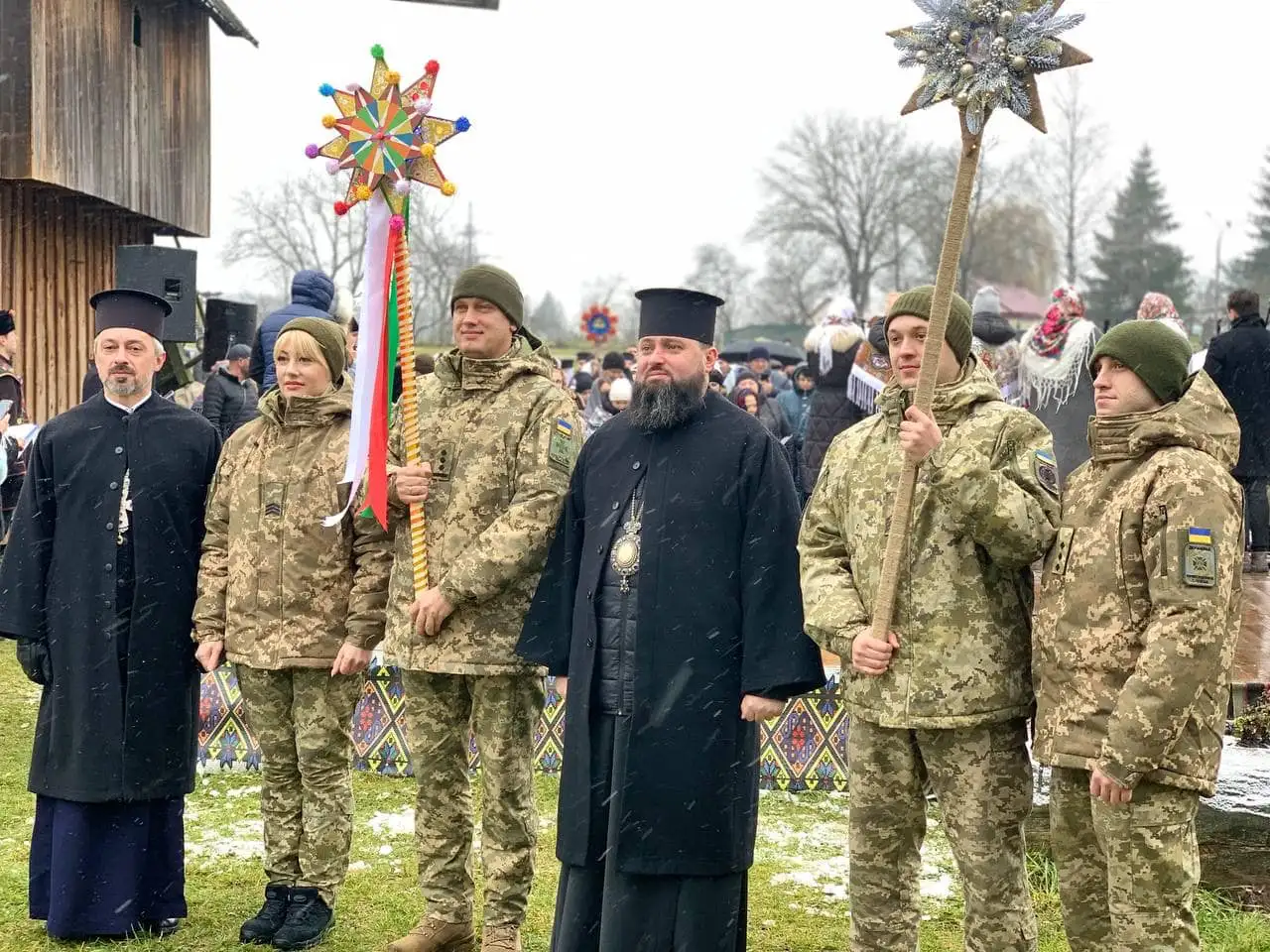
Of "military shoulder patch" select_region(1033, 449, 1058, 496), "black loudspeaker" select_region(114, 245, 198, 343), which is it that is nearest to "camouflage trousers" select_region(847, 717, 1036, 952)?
"military shoulder patch" select_region(1033, 449, 1058, 496)

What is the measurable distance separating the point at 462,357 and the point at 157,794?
6.49ft

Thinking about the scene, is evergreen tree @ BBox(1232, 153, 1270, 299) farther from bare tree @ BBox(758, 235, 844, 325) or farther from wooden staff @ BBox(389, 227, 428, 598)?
wooden staff @ BBox(389, 227, 428, 598)

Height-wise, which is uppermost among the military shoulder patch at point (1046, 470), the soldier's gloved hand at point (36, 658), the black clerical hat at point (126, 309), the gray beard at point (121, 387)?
the black clerical hat at point (126, 309)

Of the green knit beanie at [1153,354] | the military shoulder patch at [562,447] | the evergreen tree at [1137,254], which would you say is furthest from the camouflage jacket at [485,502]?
the evergreen tree at [1137,254]

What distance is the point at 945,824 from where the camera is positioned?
410 centimetres

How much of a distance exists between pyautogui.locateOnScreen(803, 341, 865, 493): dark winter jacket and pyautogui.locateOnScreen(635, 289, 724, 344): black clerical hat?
593 cm

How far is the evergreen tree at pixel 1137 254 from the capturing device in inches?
2276

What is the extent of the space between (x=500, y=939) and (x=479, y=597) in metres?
1.19

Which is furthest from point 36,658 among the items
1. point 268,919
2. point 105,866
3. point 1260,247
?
point 1260,247

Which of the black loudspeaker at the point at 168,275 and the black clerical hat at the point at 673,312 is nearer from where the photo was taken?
the black clerical hat at the point at 673,312

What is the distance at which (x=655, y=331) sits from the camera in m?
4.52

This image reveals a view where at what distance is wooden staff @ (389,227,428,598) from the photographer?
15.9 feet

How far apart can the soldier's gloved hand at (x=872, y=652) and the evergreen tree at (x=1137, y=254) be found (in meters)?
53.9

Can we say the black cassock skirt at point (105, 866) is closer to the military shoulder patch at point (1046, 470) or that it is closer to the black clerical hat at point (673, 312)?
the black clerical hat at point (673, 312)
